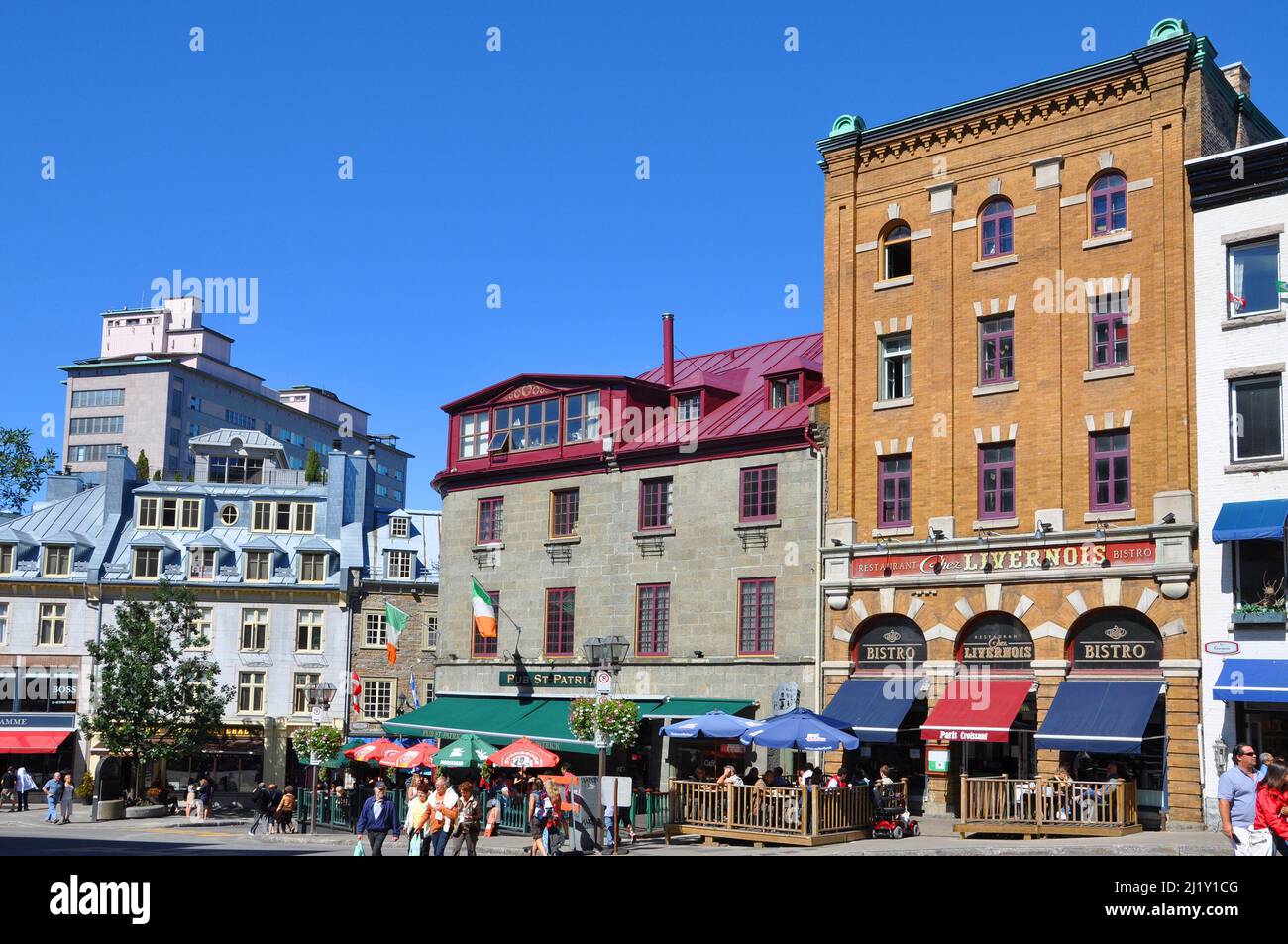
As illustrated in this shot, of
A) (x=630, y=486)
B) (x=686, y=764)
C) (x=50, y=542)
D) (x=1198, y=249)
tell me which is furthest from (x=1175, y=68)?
(x=50, y=542)

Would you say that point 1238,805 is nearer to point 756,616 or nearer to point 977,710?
point 977,710

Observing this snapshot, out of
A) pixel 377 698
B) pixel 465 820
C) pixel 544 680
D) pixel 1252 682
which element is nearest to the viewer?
pixel 465 820

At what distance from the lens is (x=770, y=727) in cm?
2955

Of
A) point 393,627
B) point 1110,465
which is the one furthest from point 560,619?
point 1110,465

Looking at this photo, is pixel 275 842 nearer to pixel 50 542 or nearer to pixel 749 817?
pixel 749 817

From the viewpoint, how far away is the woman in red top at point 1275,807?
14750mm

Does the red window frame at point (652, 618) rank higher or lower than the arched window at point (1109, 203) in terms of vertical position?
lower

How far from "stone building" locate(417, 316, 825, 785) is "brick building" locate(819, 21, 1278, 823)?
1.91m

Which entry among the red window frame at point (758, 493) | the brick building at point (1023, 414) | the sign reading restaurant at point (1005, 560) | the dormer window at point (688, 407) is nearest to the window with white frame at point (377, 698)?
the dormer window at point (688, 407)

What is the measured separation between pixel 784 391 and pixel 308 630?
27.4 meters

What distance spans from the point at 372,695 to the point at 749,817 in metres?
32.6

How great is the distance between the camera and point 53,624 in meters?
58.0

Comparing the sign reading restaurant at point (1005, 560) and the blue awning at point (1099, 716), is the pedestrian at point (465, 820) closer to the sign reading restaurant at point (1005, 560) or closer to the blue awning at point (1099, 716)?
the blue awning at point (1099, 716)

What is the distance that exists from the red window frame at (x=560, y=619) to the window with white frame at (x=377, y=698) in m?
16.7
